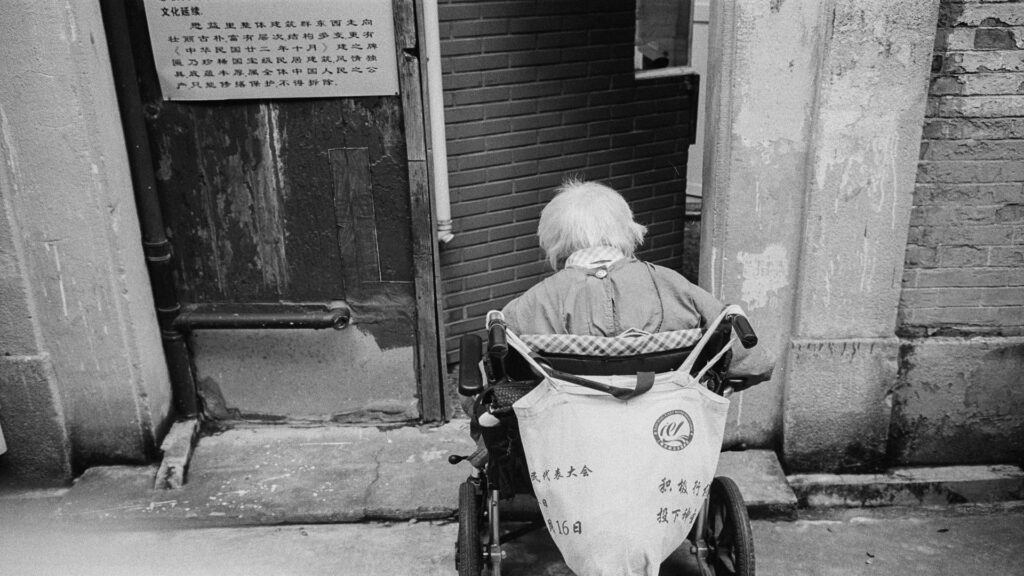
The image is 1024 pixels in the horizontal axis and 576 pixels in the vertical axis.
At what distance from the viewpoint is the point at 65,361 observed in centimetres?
391

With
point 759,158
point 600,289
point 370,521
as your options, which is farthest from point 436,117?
point 370,521

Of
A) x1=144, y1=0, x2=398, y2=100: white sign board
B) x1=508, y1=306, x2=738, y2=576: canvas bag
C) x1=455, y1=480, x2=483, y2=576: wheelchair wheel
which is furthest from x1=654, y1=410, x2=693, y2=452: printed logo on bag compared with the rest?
Result: x1=144, y1=0, x2=398, y2=100: white sign board

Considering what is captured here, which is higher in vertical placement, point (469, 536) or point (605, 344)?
point (605, 344)

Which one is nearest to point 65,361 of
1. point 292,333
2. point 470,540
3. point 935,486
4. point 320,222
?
point 292,333

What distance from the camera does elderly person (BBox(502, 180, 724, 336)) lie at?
2770mm

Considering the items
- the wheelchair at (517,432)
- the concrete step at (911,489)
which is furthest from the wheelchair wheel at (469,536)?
the concrete step at (911,489)

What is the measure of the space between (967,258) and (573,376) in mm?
2219

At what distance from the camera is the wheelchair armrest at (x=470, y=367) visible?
270 cm

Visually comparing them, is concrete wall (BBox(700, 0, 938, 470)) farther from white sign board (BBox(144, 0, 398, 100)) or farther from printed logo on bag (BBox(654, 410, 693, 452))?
white sign board (BBox(144, 0, 398, 100))

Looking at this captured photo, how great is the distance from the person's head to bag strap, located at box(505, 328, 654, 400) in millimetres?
450

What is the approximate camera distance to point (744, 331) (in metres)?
2.58

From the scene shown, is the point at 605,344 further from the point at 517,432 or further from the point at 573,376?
the point at 517,432

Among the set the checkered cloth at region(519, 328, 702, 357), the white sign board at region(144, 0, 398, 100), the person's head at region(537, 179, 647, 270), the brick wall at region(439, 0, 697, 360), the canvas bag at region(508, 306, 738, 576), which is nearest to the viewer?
the canvas bag at region(508, 306, 738, 576)

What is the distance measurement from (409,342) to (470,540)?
146cm
